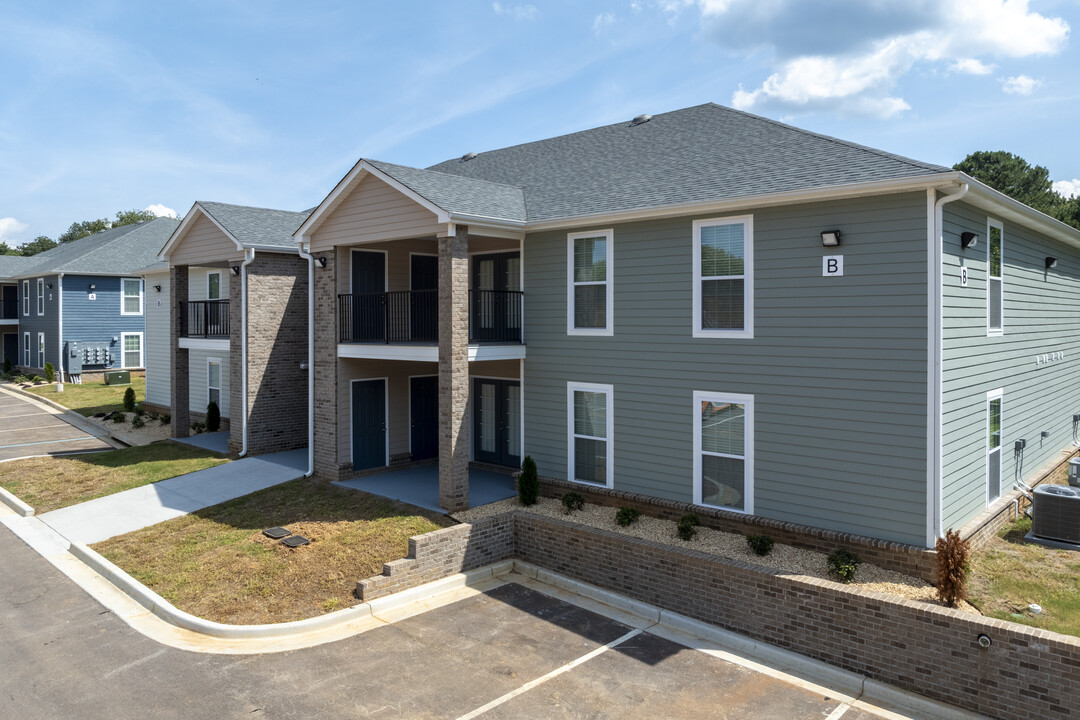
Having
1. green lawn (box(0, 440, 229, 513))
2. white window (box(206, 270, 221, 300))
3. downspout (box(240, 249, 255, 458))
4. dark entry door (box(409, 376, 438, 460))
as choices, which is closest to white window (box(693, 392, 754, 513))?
dark entry door (box(409, 376, 438, 460))

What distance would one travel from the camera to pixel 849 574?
8.73m

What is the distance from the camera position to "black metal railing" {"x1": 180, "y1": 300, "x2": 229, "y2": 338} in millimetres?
19312

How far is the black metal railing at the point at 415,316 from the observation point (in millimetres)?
13859

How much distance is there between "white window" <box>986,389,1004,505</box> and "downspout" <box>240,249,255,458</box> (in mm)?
15633

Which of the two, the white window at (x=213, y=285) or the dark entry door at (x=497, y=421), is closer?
the dark entry door at (x=497, y=421)

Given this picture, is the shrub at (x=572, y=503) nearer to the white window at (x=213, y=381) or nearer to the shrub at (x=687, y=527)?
the shrub at (x=687, y=527)

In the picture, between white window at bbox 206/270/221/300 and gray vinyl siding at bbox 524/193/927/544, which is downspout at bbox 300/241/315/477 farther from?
white window at bbox 206/270/221/300

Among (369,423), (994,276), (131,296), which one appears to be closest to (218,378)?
(369,423)

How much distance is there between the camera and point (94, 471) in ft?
53.0

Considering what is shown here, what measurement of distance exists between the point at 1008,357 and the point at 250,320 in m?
16.3

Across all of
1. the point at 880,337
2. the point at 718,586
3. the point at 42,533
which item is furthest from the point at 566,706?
the point at 42,533

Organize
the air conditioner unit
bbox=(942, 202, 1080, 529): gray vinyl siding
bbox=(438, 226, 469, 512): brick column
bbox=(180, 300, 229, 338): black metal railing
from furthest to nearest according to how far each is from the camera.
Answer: bbox=(180, 300, 229, 338): black metal railing → bbox=(438, 226, 469, 512): brick column → the air conditioner unit → bbox=(942, 202, 1080, 529): gray vinyl siding

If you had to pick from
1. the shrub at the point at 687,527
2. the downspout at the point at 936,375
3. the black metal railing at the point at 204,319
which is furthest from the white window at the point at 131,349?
the downspout at the point at 936,375

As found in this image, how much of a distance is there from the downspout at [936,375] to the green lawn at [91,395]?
84.9 feet
